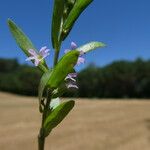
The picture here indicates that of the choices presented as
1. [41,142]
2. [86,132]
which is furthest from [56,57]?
[86,132]

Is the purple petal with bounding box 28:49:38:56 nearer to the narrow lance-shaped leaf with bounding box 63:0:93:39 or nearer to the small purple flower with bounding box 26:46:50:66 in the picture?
the small purple flower with bounding box 26:46:50:66

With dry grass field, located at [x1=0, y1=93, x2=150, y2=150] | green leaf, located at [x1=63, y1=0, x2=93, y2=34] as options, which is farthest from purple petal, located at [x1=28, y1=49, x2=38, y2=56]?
dry grass field, located at [x1=0, y1=93, x2=150, y2=150]

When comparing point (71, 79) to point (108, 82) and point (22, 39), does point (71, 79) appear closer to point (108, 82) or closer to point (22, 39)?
point (22, 39)

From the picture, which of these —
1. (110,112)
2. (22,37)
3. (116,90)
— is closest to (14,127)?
(110,112)

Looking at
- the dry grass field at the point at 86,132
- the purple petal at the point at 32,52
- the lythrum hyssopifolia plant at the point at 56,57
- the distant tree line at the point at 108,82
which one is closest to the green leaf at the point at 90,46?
the lythrum hyssopifolia plant at the point at 56,57

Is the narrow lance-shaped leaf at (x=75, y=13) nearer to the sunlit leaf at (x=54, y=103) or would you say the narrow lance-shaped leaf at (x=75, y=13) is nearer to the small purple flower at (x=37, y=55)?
the small purple flower at (x=37, y=55)
